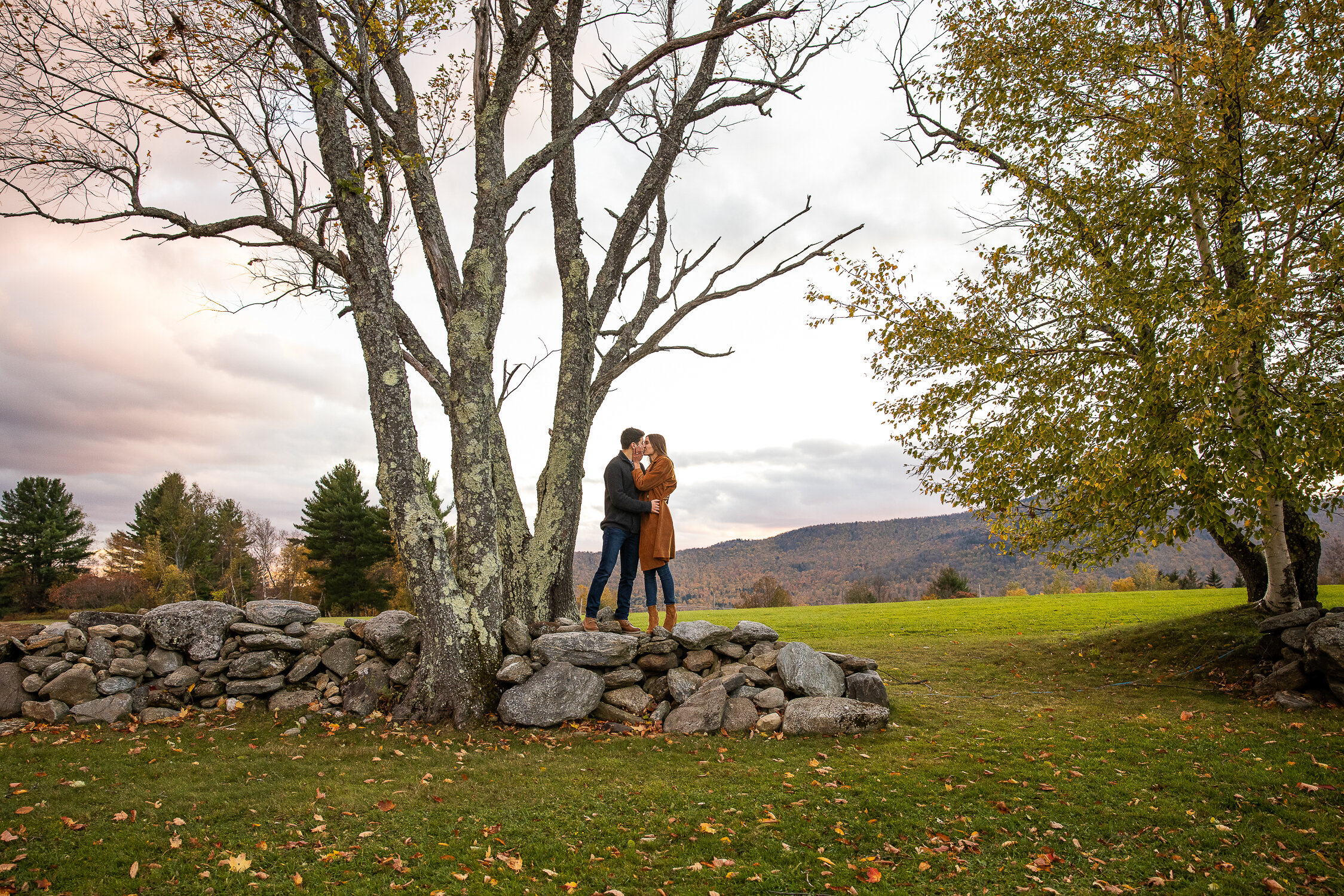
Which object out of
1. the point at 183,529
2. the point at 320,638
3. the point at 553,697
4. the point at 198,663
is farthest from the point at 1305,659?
the point at 183,529

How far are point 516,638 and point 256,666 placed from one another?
3.58 metres

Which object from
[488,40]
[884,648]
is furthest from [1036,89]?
[884,648]

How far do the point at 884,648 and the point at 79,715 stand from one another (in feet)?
48.5

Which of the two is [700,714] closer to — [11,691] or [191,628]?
[191,628]

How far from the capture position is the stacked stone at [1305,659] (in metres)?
9.45

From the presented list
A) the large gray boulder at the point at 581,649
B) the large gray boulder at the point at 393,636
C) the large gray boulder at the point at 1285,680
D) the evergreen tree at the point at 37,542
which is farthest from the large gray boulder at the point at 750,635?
the evergreen tree at the point at 37,542

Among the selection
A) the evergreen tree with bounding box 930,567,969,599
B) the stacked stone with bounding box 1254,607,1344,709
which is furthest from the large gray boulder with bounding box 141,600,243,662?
the evergreen tree with bounding box 930,567,969,599

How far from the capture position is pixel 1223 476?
935 cm

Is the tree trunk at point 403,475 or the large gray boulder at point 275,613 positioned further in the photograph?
the large gray boulder at point 275,613

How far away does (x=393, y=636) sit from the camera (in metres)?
9.04

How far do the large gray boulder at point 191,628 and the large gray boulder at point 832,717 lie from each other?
779cm

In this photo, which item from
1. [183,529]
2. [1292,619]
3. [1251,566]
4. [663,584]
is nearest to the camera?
[663,584]

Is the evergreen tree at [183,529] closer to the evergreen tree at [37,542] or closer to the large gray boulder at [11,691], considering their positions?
the evergreen tree at [37,542]

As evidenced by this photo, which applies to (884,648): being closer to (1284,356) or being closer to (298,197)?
(1284,356)
